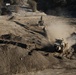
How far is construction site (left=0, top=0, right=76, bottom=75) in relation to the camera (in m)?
23.5

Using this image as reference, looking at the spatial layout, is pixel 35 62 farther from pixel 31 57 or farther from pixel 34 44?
pixel 34 44

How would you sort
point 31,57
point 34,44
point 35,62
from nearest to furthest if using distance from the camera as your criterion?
point 35,62 < point 31,57 < point 34,44

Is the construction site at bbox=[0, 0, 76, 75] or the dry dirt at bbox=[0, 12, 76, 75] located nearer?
the dry dirt at bbox=[0, 12, 76, 75]

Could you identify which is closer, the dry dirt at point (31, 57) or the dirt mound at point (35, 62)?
the dry dirt at point (31, 57)

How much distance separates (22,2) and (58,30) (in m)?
25.5

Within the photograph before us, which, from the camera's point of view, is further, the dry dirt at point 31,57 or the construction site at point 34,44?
the construction site at point 34,44

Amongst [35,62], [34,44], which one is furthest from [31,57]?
[34,44]

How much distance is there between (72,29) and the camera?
39.5 m

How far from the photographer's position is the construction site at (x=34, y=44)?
23.5 meters

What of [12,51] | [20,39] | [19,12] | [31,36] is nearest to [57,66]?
[12,51]

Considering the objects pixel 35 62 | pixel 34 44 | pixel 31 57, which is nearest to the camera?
pixel 35 62

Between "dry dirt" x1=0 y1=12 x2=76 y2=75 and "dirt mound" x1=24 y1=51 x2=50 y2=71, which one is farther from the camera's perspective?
"dirt mound" x1=24 y1=51 x2=50 y2=71

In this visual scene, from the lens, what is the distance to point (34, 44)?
29828 millimetres

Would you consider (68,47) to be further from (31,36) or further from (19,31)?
(19,31)
